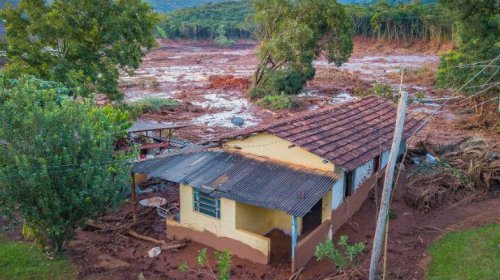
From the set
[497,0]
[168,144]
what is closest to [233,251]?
[168,144]

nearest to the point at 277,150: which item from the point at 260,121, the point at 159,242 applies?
the point at 159,242

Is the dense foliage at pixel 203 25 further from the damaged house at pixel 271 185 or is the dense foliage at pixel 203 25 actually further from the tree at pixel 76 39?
the damaged house at pixel 271 185

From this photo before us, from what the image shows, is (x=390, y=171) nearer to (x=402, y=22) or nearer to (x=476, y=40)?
(x=476, y=40)

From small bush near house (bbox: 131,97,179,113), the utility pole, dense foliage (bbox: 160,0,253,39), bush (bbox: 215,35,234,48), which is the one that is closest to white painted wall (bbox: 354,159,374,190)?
the utility pole

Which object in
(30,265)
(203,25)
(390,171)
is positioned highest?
(203,25)

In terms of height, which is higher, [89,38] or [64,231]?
[89,38]

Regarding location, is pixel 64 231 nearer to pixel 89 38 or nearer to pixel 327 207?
pixel 327 207
